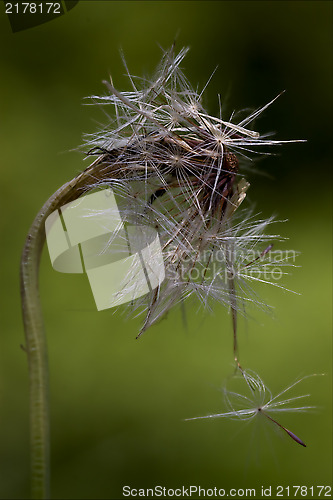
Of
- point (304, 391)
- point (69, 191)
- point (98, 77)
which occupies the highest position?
point (98, 77)

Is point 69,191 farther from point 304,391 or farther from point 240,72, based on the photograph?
point 240,72

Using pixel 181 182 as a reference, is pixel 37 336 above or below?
below

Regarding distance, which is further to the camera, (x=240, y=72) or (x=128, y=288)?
(x=240, y=72)

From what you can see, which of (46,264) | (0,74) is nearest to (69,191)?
(46,264)
